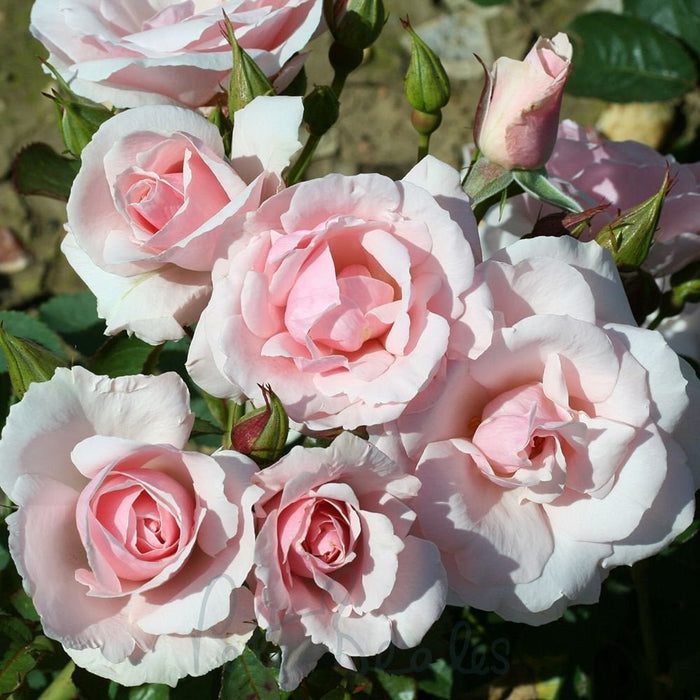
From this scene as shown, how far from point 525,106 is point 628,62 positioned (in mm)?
1070

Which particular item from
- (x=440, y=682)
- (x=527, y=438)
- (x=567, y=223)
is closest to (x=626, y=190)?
(x=567, y=223)

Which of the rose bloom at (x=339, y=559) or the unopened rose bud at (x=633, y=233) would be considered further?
the unopened rose bud at (x=633, y=233)

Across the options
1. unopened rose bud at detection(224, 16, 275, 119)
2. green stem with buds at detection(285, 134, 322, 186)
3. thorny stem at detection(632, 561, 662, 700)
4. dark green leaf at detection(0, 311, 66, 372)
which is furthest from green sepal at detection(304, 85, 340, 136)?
thorny stem at detection(632, 561, 662, 700)

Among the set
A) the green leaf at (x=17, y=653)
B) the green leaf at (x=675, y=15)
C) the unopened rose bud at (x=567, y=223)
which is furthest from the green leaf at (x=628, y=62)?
the green leaf at (x=17, y=653)

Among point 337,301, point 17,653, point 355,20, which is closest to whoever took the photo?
point 337,301

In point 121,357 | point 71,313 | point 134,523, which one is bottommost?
point 71,313

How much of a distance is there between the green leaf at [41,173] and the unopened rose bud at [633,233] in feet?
2.20

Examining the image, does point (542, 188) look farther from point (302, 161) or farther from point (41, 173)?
point (41, 173)

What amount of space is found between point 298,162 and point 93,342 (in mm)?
493

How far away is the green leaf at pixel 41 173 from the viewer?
1157 millimetres

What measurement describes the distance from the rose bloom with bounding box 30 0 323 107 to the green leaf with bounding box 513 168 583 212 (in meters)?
0.27

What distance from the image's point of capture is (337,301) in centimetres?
72

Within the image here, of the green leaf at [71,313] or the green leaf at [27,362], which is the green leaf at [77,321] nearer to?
the green leaf at [71,313]

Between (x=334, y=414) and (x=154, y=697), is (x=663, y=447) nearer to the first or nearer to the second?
(x=334, y=414)
